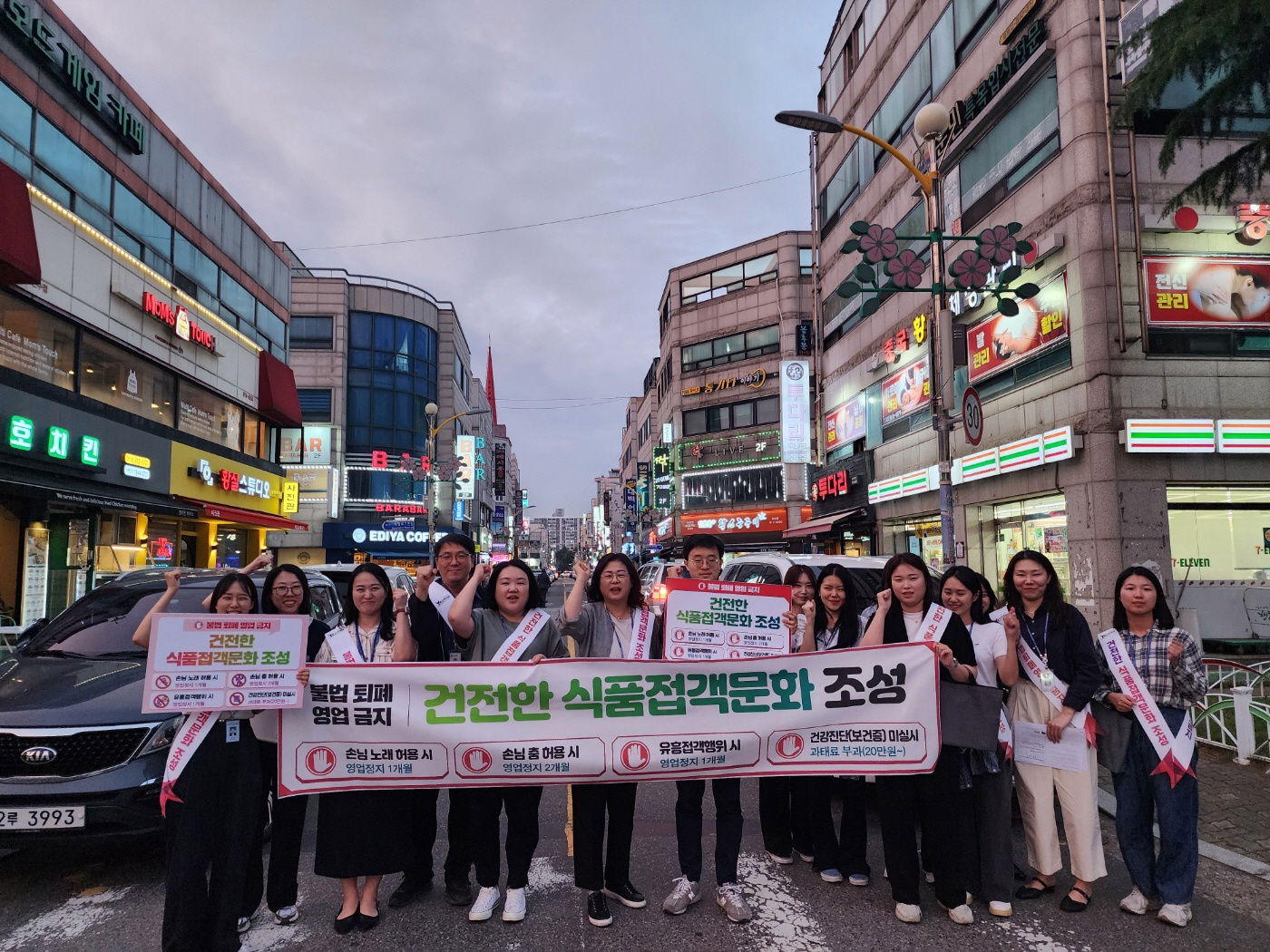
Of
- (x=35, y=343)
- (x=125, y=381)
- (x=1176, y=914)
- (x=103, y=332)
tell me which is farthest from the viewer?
(x=125, y=381)

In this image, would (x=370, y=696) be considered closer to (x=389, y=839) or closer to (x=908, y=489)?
(x=389, y=839)

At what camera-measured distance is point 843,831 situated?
5070mm

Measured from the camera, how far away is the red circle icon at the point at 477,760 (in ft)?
15.1

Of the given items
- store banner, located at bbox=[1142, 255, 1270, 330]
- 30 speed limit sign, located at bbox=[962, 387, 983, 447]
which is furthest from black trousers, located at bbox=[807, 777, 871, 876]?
store banner, located at bbox=[1142, 255, 1270, 330]

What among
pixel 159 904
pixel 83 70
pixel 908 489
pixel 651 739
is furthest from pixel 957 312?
pixel 83 70

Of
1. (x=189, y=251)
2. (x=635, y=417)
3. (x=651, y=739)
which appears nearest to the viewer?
(x=651, y=739)

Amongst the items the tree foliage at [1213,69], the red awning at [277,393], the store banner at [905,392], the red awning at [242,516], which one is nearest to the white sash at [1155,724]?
the tree foliage at [1213,69]

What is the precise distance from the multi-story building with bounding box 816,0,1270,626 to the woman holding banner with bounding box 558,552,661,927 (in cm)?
965

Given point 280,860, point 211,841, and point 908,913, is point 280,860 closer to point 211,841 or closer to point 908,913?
point 211,841

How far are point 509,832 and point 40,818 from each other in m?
2.66

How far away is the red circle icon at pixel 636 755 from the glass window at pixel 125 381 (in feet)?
65.4

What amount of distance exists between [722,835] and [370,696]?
2.23m

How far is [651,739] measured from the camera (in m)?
4.74

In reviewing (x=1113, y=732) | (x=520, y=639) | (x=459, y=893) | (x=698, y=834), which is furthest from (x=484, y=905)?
(x=1113, y=732)
